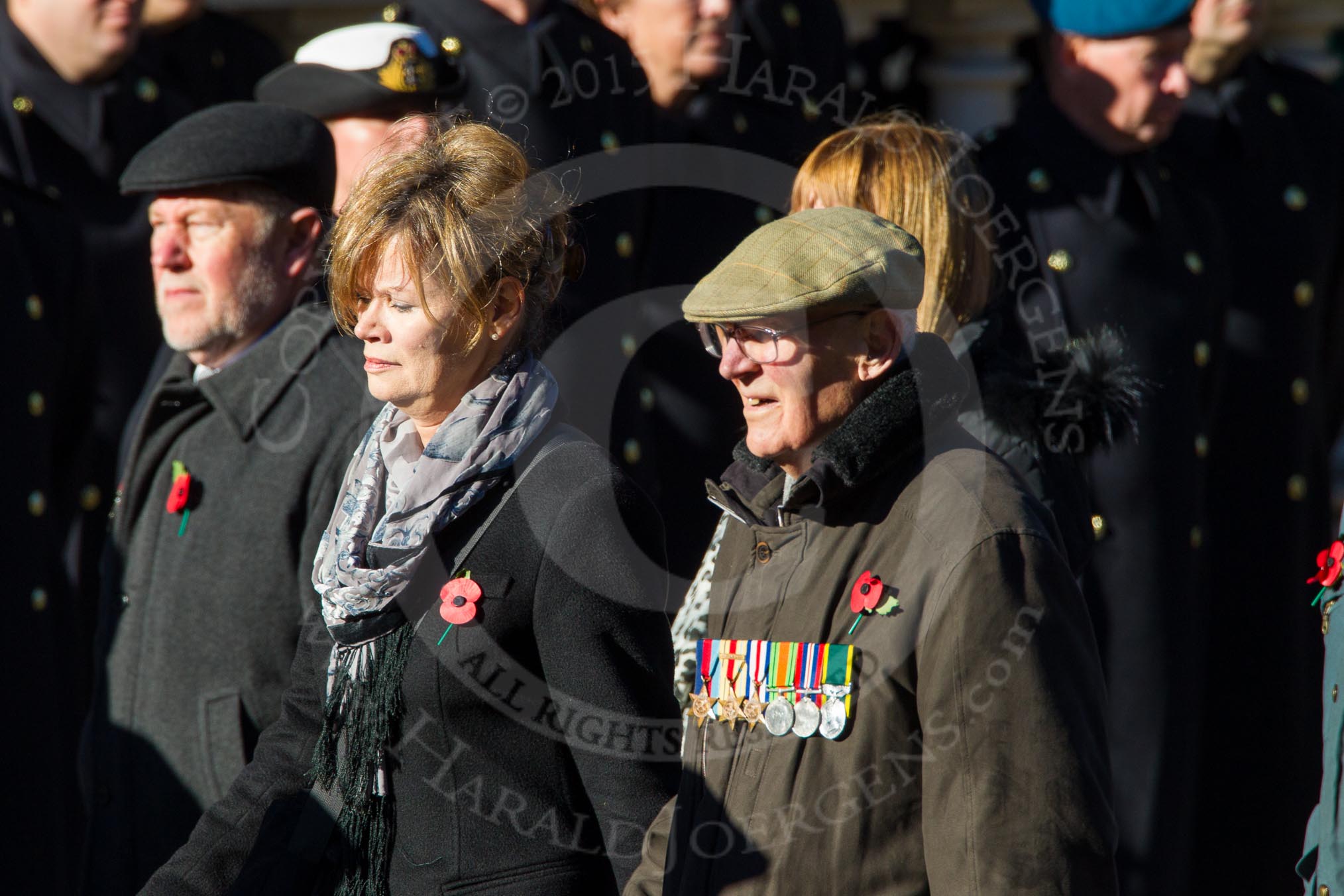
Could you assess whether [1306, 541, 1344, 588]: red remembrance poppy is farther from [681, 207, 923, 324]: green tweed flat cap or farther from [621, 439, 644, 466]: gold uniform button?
[621, 439, 644, 466]: gold uniform button

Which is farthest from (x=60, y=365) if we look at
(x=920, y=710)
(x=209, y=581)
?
(x=920, y=710)

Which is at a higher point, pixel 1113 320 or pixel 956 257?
pixel 956 257

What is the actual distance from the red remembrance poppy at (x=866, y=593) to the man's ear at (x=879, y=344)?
0.28 meters

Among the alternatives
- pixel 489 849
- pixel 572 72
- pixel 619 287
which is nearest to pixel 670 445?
pixel 619 287

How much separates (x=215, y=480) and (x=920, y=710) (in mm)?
1619

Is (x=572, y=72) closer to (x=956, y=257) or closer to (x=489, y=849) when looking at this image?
(x=956, y=257)

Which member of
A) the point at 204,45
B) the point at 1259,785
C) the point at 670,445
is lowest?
the point at 1259,785

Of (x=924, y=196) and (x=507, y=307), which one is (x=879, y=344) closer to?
(x=507, y=307)

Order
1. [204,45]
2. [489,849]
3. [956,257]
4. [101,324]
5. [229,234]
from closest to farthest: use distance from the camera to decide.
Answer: [489,849]
[956,257]
[229,234]
[101,324]
[204,45]

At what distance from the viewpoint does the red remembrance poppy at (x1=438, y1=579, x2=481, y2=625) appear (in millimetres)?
2367

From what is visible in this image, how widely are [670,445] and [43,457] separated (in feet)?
4.84

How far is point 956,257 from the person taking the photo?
3.07 m

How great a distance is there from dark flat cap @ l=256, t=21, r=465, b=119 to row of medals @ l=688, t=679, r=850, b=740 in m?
1.86

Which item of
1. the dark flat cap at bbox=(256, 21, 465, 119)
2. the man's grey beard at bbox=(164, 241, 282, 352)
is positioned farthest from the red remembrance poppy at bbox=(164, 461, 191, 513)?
the dark flat cap at bbox=(256, 21, 465, 119)
